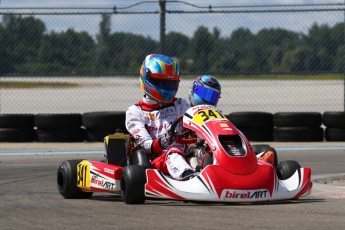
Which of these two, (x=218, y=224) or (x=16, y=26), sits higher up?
(x=218, y=224)

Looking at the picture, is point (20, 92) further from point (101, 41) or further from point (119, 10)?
point (119, 10)

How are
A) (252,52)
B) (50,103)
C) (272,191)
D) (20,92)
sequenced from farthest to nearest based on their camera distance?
(20,92) < (50,103) < (252,52) < (272,191)

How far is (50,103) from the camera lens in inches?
918

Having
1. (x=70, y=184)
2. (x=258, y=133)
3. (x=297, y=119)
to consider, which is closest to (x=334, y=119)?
(x=297, y=119)

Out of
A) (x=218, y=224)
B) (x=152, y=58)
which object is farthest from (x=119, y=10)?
(x=218, y=224)

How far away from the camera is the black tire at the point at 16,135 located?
14.1 metres

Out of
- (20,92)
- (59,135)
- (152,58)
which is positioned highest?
(152,58)

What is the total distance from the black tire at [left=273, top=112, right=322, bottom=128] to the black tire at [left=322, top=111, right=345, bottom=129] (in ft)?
0.31

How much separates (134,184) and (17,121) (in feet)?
23.3

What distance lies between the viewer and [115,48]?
16906 mm

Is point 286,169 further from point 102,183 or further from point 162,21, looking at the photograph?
point 162,21

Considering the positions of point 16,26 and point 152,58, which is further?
point 16,26

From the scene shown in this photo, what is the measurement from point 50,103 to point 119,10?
329 inches

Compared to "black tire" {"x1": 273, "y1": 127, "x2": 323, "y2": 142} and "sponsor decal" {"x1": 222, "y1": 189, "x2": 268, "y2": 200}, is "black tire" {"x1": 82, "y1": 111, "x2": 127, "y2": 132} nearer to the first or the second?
"black tire" {"x1": 273, "y1": 127, "x2": 323, "y2": 142}
